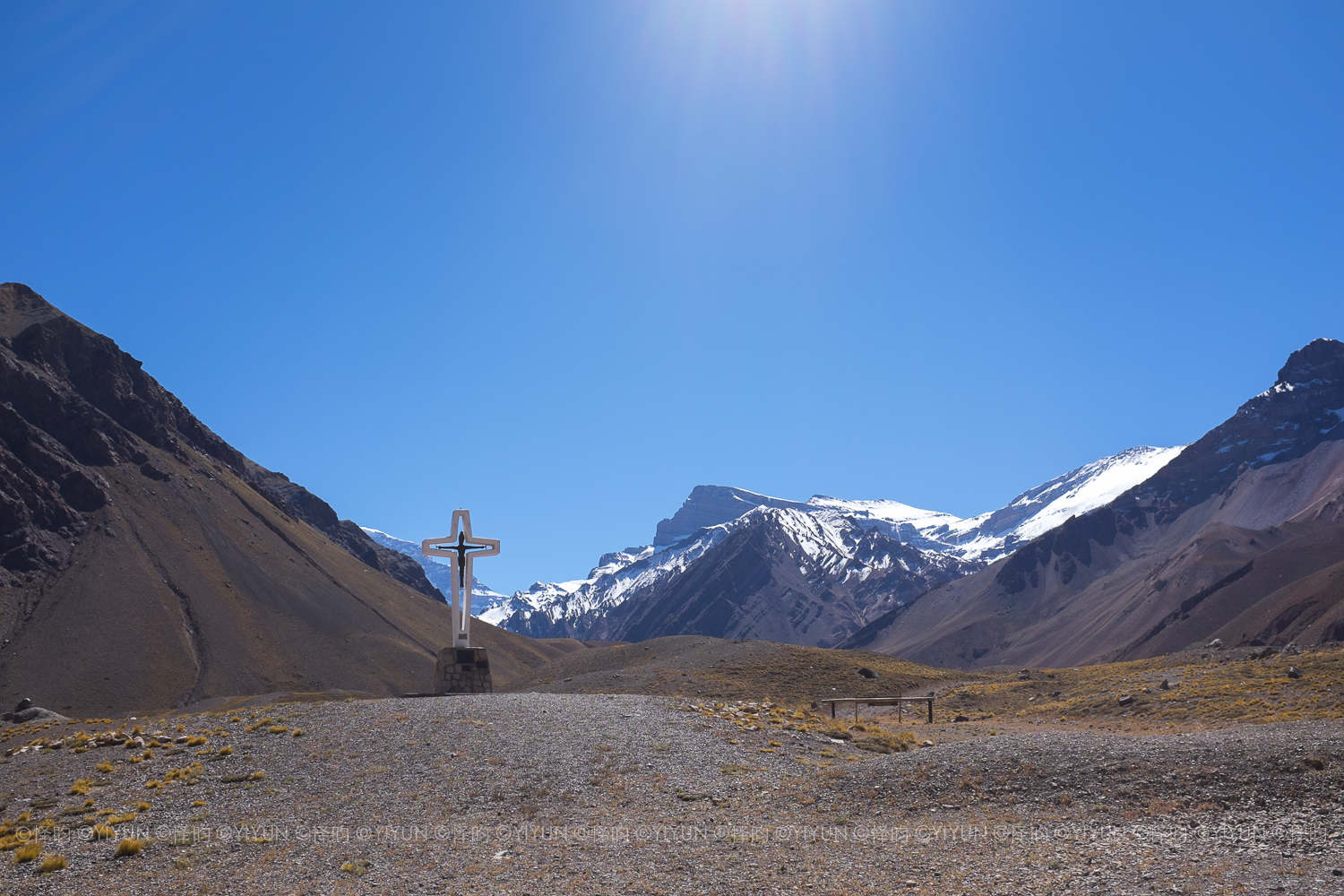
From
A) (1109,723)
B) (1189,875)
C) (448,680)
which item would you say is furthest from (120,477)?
(1189,875)

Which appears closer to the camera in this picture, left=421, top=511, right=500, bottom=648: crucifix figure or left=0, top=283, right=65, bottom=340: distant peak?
left=421, top=511, right=500, bottom=648: crucifix figure

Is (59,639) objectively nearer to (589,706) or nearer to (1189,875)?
(589,706)

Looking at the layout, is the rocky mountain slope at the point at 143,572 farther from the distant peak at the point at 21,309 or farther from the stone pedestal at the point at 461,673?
the stone pedestal at the point at 461,673

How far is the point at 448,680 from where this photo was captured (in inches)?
1560

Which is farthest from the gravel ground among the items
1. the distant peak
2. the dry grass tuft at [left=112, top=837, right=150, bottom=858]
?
the distant peak

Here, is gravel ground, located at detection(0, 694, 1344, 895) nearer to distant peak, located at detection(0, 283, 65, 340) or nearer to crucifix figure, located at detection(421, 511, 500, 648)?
crucifix figure, located at detection(421, 511, 500, 648)

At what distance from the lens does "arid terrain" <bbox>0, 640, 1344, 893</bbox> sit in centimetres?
1464

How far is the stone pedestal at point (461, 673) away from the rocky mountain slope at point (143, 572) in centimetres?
7344

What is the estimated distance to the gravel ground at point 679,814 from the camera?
14531 mm

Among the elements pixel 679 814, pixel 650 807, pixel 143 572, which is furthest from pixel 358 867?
pixel 143 572

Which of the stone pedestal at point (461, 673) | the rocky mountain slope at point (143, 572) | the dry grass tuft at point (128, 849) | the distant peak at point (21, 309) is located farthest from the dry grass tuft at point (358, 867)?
the distant peak at point (21, 309)

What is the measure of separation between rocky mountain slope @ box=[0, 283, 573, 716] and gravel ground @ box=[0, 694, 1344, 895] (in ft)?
291

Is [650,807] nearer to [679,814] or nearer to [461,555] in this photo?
[679,814]

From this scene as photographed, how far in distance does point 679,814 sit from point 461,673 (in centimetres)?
2298
